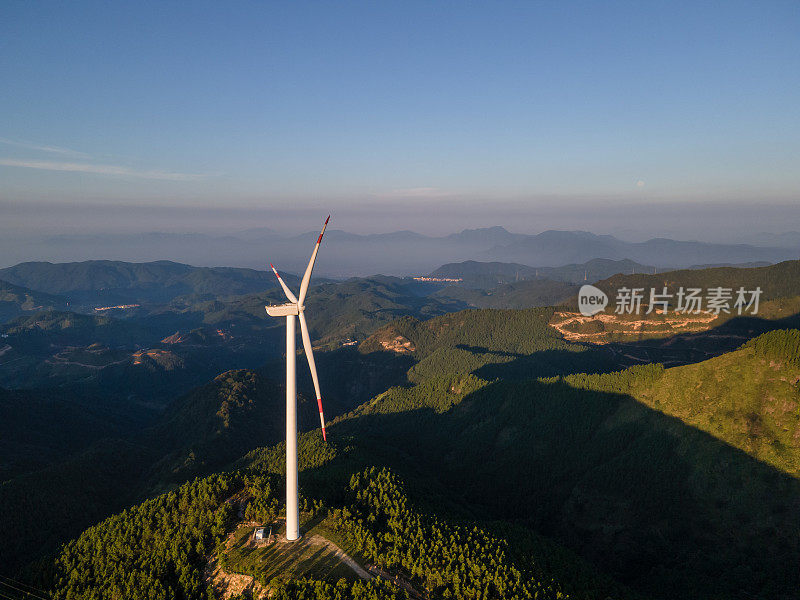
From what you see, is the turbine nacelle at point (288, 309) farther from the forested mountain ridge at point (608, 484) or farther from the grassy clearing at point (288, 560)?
the grassy clearing at point (288, 560)

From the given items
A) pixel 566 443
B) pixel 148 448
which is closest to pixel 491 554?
pixel 566 443

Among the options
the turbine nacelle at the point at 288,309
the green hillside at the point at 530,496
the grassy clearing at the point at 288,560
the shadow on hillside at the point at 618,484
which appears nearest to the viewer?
the turbine nacelle at the point at 288,309

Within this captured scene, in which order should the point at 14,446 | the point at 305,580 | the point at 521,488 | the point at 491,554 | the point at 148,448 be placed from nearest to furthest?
1. the point at 305,580
2. the point at 491,554
3. the point at 521,488
4. the point at 14,446
5. the point at 148,448

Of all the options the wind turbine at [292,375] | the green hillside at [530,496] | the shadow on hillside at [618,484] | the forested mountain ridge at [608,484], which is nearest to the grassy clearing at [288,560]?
the green hillside at [530,496]

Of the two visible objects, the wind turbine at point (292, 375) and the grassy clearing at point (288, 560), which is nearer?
the wind turbine at point (292, 375)

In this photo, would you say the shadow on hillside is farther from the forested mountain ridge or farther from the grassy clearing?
the grassy clearing

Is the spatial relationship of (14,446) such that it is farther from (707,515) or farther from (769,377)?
(769,377)

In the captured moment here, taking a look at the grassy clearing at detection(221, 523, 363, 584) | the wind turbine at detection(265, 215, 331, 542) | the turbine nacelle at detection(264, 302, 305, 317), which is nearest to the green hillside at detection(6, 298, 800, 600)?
the grassy clearing at detection(221, 523, 363, 584)

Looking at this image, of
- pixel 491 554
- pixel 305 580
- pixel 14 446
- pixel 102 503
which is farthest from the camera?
pixel 14 446

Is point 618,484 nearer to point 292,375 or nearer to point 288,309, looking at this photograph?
point 292,375
